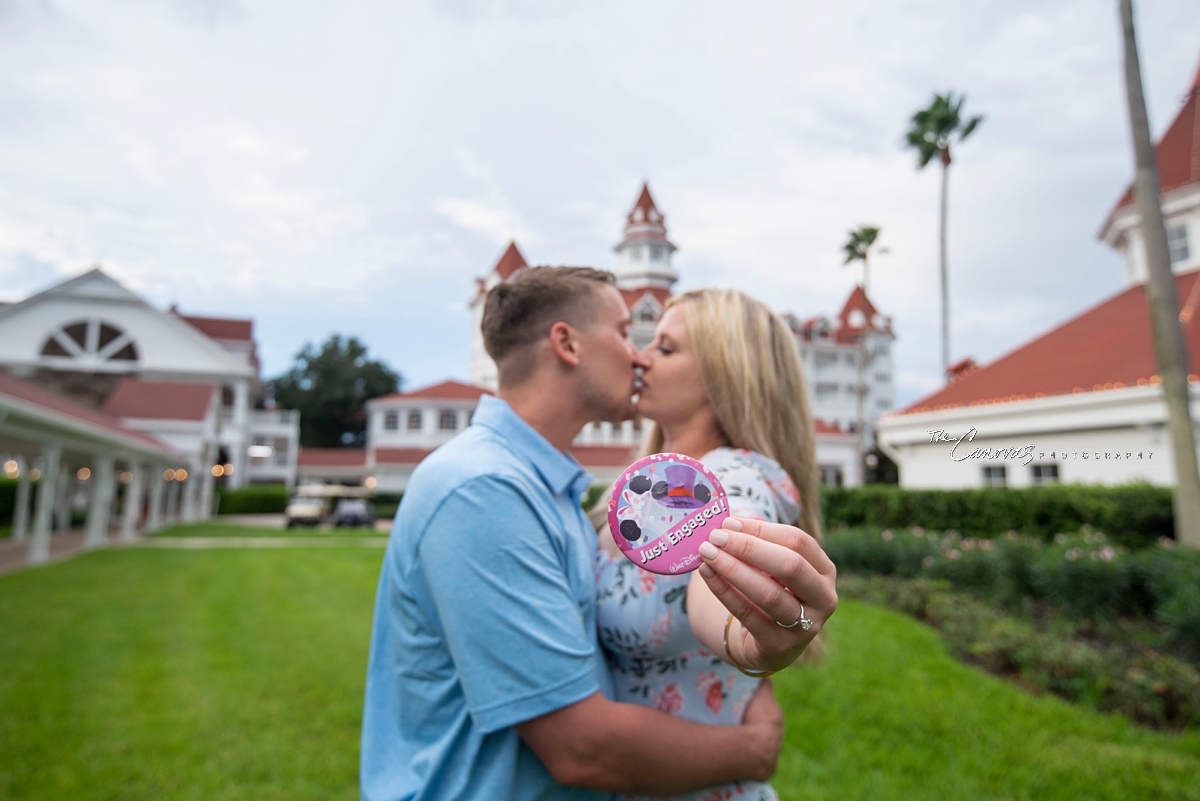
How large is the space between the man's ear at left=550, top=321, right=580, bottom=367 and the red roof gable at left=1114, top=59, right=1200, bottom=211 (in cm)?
2099

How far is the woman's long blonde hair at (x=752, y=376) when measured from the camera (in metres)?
1.40

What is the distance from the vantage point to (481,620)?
1.43m

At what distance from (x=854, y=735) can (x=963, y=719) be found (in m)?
0.78

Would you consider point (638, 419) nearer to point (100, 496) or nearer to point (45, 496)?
point (45, 496)

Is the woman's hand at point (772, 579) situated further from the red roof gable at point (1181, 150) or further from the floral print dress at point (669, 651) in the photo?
the red roof gable at point (1181, 150)

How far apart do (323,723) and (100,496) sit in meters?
18.1

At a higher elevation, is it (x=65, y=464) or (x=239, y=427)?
(x=239, y=427)

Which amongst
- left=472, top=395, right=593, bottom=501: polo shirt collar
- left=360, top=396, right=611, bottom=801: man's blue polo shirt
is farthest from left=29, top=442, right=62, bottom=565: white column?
left=472, top=395, right=593, bottom=501: polo shirt collar

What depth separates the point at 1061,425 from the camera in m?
3.02

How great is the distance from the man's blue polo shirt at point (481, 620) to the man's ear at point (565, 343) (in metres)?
0.28

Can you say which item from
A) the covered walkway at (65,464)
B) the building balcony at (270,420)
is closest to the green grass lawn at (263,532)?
the covered walkway at (65,464)

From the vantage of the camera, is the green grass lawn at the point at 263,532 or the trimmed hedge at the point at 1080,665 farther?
the green grass lawn at the point at 263,532

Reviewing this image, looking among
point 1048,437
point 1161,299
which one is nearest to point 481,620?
point 1048,437

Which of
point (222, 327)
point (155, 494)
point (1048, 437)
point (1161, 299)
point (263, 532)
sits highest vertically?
point (222, 327)
